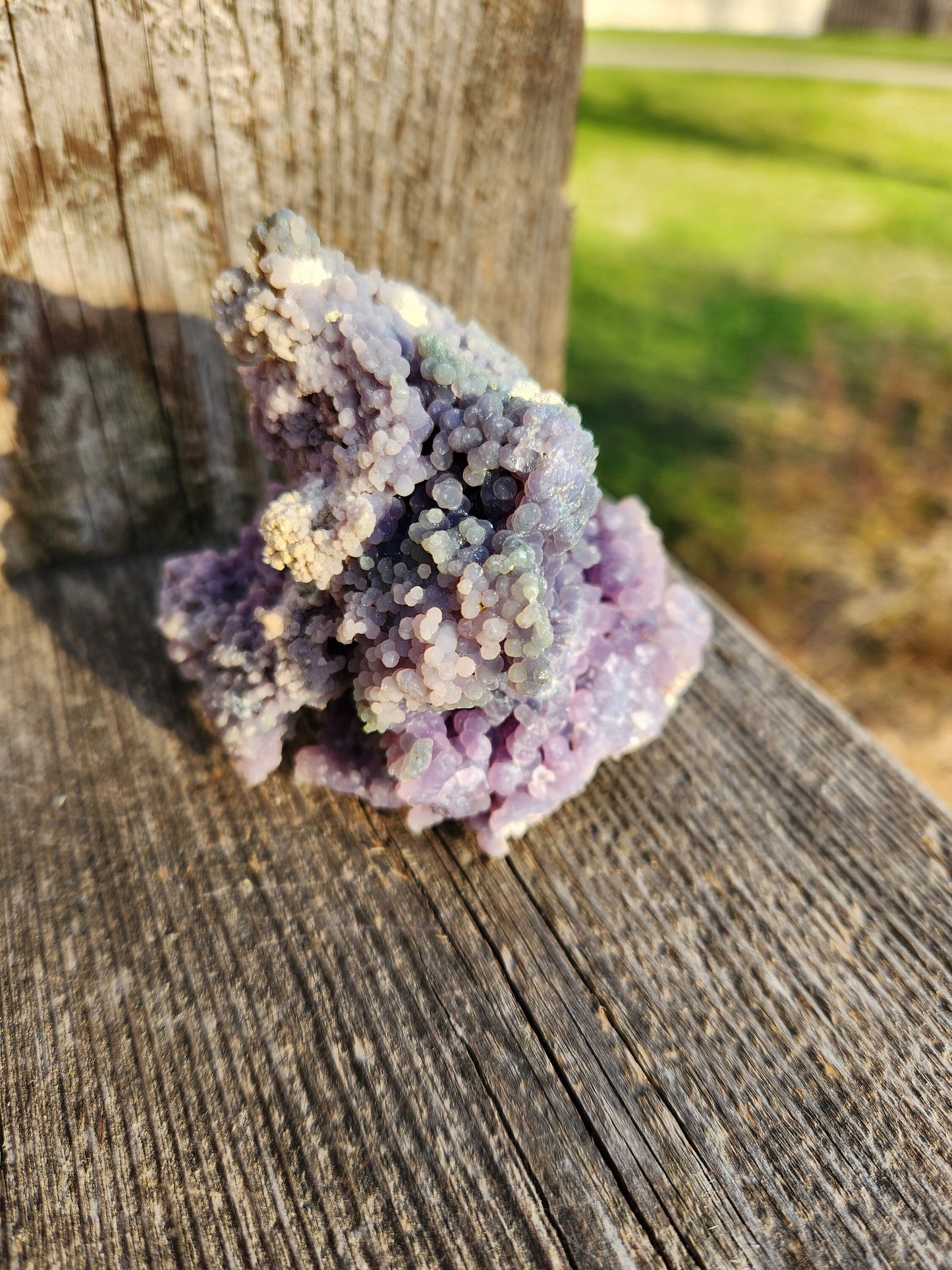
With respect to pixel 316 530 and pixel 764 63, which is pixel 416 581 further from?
pixel 764 63

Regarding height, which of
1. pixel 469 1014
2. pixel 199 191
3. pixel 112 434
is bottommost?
pixel 469 1014

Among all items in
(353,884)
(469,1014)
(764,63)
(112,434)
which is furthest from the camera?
(764,63)

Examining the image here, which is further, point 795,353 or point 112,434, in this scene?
point 795,353

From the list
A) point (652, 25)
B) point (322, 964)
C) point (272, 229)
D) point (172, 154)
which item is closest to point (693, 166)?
point (652, 25)

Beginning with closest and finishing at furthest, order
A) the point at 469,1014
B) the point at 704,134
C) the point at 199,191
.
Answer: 1. the point at 469,1014
2. the point at 199,191
3. the point at 704,134

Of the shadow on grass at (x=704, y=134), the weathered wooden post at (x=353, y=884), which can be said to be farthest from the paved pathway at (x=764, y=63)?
the weathered wooden post at (x=353, y=884)

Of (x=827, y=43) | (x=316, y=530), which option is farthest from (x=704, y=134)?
(x=316, y=530)
